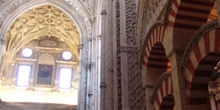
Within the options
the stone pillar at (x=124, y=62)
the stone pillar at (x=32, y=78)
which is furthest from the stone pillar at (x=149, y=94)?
the stone pillar at (x=32, y=78)

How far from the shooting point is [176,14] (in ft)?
16.0

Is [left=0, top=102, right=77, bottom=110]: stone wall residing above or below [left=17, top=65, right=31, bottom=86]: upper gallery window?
below

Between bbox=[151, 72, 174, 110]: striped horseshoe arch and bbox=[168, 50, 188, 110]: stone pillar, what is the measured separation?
56 cm

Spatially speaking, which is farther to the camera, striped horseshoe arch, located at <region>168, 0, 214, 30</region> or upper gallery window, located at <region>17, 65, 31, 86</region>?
upper gallery window, located at <region>17, 65, 31, 86</region>

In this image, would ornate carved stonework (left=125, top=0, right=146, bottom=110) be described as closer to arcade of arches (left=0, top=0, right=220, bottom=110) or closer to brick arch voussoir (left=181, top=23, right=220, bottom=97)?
arcade of arches (left=0, top=0, right=220, bottom=110)

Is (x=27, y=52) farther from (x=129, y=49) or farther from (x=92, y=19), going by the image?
(x=129, y=49)


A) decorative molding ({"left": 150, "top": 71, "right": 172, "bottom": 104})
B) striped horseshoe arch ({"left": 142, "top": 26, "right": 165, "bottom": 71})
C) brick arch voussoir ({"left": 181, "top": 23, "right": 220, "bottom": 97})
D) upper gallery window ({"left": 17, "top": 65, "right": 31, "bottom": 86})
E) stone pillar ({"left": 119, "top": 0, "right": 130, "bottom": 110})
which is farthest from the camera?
upper gallery window ({"left": 17, "top": 65, "right": 31, "bottom": 86})

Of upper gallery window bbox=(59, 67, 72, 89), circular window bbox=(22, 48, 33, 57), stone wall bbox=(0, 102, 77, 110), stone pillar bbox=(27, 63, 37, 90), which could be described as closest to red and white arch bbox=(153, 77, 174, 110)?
stone wall bbox=(0, 102, 77, 110)

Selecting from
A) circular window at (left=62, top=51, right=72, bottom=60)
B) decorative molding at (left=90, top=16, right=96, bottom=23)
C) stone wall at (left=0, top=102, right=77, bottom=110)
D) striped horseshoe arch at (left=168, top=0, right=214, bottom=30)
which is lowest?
stone wall at (left=0, top=102, right=77, bottom=110)

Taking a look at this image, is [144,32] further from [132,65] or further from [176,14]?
[176,14]

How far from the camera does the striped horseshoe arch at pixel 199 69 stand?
4.27 meters

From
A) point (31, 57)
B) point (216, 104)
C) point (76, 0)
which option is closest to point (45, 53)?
point (31, 57)

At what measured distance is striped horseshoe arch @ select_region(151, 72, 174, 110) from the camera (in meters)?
5.34

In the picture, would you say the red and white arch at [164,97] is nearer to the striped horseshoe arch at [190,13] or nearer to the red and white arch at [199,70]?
the red and white arch at [199,70]
